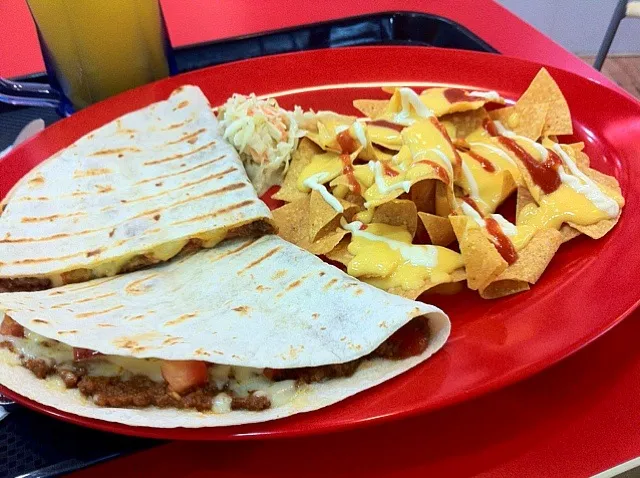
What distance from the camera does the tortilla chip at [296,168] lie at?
1993 millimetres

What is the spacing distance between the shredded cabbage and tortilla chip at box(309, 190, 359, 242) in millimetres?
323

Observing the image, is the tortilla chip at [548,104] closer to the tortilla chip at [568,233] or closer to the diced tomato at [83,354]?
the tortilla chip at [568,233]

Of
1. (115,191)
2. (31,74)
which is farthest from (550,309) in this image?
(31,74)

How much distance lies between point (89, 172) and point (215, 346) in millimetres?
904

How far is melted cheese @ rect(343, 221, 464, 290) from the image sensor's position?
1.57 m

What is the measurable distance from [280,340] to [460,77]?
145 centimetres

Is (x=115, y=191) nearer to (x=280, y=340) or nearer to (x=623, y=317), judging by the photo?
(x=280, y=340)

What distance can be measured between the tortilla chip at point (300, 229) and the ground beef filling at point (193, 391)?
0.43 m

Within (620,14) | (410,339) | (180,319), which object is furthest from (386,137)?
(620,14)

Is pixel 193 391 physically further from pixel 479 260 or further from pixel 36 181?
pixel 36 181

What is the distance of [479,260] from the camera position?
59.0 inches

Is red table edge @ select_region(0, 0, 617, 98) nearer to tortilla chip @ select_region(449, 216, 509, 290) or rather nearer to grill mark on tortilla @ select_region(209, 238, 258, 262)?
tortilla chip @ select_region(449, 216, 509, 290)

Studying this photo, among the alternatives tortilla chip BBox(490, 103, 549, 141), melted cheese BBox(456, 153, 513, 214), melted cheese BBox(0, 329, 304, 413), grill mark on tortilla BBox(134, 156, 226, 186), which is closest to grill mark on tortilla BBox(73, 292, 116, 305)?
melted cheese BBox(0, 329, 304, 413)

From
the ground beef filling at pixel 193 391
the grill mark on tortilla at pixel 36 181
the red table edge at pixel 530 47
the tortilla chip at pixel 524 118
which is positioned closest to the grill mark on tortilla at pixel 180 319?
the ground beef filling at pixel 193 391
